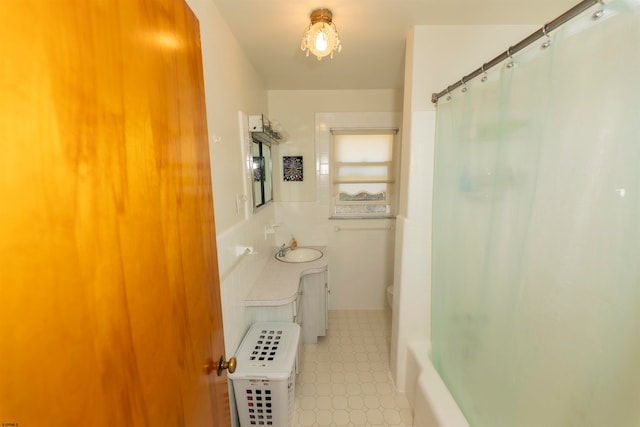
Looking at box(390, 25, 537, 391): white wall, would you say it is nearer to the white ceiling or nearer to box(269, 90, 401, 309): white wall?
the white ceiling

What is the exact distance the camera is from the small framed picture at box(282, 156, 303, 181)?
267 centimetres

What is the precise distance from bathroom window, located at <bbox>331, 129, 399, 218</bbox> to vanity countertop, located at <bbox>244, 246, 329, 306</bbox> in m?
0.67

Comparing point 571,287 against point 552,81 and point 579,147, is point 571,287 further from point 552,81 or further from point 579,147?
point 552,81

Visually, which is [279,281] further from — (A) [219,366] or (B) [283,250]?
(A) [219,366]

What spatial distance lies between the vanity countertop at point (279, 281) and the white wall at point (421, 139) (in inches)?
28.2

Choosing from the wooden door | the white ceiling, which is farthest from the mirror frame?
the wooden door

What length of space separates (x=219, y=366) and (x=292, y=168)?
203 centimetres

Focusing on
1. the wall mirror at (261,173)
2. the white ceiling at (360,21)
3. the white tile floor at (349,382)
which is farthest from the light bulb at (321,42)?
the white tile floor at (349,382)

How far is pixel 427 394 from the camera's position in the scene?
1.34 meters

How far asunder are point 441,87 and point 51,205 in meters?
1.77

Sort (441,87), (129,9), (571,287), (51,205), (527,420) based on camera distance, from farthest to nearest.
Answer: (441,87)
(527,420)
(571,287)
(129,9)
(51,205)

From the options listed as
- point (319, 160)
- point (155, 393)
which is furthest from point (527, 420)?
point (319, 160)

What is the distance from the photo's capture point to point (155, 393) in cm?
56

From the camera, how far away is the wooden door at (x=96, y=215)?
1.05ft
